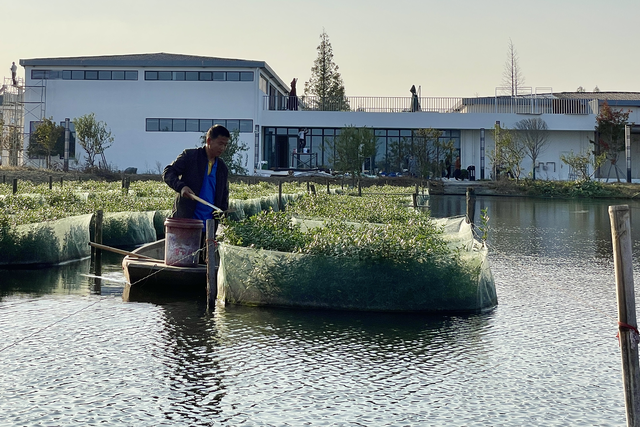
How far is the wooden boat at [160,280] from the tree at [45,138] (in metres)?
39.2

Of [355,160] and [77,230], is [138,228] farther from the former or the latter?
[355,160]

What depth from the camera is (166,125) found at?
165 feet

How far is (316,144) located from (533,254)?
38.2 metres

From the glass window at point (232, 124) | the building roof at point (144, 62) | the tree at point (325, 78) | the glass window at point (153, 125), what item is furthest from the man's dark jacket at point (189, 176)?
the tree at point (325, 78)

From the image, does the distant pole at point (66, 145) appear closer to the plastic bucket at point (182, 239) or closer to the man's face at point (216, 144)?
the plastic bucket at point (182, 239)

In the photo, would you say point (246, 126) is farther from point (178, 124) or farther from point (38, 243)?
point (38, 243)

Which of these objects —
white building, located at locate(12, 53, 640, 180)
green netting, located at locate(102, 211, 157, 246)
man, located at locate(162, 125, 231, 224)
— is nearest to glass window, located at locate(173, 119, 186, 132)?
white building, located at locate(12, 53, 640, 180)

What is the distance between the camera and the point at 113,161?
51.0 m

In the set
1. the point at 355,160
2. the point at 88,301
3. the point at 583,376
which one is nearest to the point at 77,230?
the point at 88,301

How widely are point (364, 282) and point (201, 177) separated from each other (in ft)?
8.58

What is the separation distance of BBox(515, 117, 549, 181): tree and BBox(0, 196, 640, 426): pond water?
1653 inches

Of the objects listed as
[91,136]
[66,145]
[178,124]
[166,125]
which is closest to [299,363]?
[66,145]

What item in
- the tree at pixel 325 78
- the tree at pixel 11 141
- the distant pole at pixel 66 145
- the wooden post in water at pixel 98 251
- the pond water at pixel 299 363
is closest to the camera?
the pond water at pixel 299 363

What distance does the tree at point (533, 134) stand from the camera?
52047 millimetres
